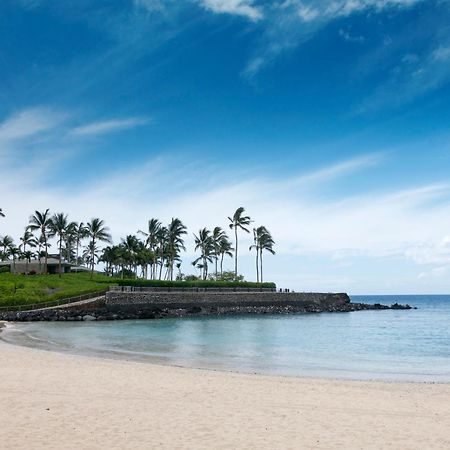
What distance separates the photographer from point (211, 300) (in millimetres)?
81812

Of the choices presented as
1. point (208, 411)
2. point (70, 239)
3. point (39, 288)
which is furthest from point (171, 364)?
point (70, 239)

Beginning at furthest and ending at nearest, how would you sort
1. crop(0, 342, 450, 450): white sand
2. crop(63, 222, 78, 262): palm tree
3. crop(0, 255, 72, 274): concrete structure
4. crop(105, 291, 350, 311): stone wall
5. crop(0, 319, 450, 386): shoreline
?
crop(63, 222, 78, 262): palm tree, crop(0, 255, 72, 274): concrete structure, crop(105, 291, 350, 311): stone wall, crop(0, 319, 450, 386): shoreline, crop(0, 342, 450, 450): white sand

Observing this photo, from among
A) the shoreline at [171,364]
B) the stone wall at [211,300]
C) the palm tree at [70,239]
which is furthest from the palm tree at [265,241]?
the shoreline at [171,364]

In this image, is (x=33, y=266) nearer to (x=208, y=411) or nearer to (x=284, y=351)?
(x=284, y=351)

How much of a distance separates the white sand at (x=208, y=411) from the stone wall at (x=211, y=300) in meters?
52.5

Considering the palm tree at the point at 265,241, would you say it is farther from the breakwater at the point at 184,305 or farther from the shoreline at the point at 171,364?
the shoreline at the point at 171,364

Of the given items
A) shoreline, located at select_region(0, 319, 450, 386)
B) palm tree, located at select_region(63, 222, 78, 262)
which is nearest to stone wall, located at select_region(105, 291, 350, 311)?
shoreline, located at select_region(0, 319, 450, 386)

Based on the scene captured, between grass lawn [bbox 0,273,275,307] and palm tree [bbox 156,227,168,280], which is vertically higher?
palm tree [bbox 156,227,168,280]

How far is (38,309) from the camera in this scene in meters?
62.5

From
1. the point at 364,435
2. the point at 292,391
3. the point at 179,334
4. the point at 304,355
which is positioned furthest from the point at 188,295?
the point at 364,435

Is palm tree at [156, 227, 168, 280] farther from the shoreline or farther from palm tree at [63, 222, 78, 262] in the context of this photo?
the shoreline

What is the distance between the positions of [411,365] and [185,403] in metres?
16.5

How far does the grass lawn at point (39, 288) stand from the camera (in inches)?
2554

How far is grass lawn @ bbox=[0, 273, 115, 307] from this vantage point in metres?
64.9
